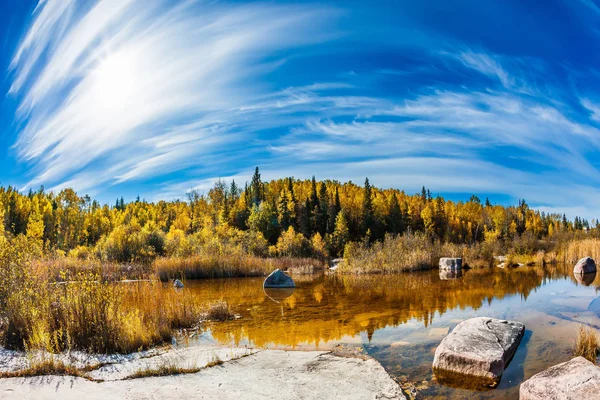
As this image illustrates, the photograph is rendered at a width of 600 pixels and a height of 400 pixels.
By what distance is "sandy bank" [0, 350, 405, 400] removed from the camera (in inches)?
193

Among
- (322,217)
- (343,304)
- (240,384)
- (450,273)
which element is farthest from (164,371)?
(322,217)

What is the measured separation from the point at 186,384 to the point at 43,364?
6.98 ft

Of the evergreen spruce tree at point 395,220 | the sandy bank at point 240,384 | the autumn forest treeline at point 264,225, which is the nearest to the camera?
the sandy bank at point 240,384

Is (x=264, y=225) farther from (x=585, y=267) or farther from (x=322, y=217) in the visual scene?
(x=585, y=267)

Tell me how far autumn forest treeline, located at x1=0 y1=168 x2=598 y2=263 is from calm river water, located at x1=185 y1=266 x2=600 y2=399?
45.0ft

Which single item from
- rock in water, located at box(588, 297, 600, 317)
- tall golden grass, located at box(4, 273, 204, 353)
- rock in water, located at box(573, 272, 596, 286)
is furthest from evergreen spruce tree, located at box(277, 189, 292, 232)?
tall golden grass, located at box(4, 273, 204, 353)

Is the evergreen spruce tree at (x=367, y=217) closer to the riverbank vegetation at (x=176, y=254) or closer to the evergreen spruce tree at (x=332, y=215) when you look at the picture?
the riverbank vegetation at (x=176, y=254)

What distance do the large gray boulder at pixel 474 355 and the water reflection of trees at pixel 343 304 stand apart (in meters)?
2.52

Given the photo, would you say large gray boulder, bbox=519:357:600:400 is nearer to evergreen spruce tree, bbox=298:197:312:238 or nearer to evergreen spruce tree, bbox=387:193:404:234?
evergreen spruce tree, bbox=298:197:312:238

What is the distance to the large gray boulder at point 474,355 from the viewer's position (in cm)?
636

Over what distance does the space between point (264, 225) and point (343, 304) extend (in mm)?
48700

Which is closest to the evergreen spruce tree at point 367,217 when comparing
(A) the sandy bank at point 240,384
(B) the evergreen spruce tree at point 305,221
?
(B) the evergreen spruce tree at point 305,221

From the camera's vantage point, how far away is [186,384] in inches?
208

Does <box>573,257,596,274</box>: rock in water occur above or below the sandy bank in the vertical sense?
below
